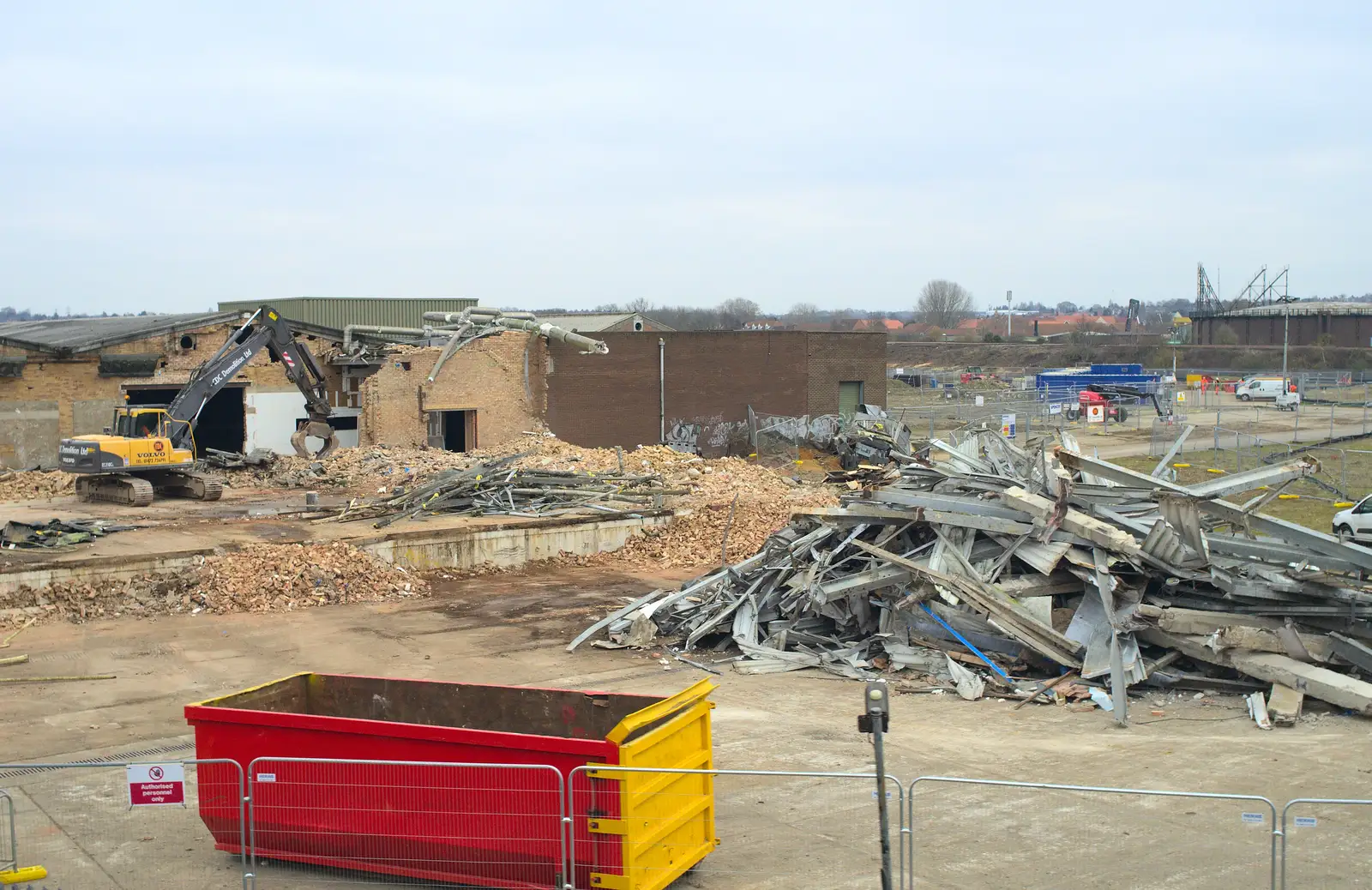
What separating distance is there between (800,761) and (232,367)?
927 inches

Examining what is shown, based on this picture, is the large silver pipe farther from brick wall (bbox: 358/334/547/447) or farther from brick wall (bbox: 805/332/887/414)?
brick wall (bbox: 805/332/887/414)

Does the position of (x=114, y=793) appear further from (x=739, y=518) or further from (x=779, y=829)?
(x=739, y=518)

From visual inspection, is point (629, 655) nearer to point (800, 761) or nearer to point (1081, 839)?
point (800, 761)

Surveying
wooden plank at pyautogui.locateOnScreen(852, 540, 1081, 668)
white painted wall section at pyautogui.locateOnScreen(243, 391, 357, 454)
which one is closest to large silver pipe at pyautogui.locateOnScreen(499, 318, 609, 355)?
white painted wall section at pyautogui.locateOnScreen(243, 391, 357, 454)

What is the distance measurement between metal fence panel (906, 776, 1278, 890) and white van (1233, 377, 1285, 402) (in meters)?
60.5

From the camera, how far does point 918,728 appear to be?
1309cm

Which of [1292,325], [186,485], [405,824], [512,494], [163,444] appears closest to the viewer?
[405,824]

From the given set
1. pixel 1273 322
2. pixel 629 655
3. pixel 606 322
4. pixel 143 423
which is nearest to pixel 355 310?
pixel 606 322

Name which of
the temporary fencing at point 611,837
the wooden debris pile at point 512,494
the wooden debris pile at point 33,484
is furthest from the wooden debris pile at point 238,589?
the wooden debris pile at point 33,484

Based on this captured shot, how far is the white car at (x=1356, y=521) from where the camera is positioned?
2489cm

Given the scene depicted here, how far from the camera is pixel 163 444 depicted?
93.2 feet

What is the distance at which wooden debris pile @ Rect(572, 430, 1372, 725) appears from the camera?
45.8ft

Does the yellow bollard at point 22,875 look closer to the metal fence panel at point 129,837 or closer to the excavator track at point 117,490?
the metal fence panel at point 129,837

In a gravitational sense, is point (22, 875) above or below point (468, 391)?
below
